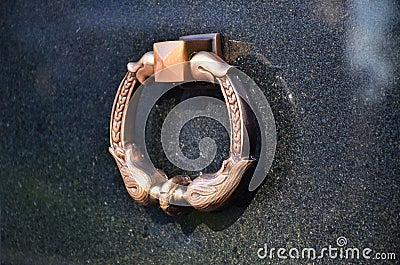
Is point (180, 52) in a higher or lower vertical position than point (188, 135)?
higher

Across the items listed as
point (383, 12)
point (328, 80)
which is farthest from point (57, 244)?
point (383, 12)

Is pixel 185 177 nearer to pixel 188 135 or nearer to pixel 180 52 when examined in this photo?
pixel 188 135

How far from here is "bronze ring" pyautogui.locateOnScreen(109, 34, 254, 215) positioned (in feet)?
3.28

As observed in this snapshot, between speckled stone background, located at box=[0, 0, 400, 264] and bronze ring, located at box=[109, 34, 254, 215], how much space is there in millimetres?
53

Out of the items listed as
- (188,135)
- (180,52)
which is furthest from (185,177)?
(180,52)

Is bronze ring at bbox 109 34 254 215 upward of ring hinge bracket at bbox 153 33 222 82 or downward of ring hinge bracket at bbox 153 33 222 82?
downward

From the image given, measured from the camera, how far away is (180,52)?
105cm

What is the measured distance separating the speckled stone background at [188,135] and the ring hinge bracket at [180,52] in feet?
0.10

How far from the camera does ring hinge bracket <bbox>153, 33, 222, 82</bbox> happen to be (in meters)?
1.05

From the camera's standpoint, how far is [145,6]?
1.15 m

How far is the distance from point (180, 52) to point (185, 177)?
0.71 feet

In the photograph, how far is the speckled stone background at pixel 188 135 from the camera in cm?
96

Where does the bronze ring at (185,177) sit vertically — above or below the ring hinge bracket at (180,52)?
below

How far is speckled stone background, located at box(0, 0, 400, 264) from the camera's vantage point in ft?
3.14
